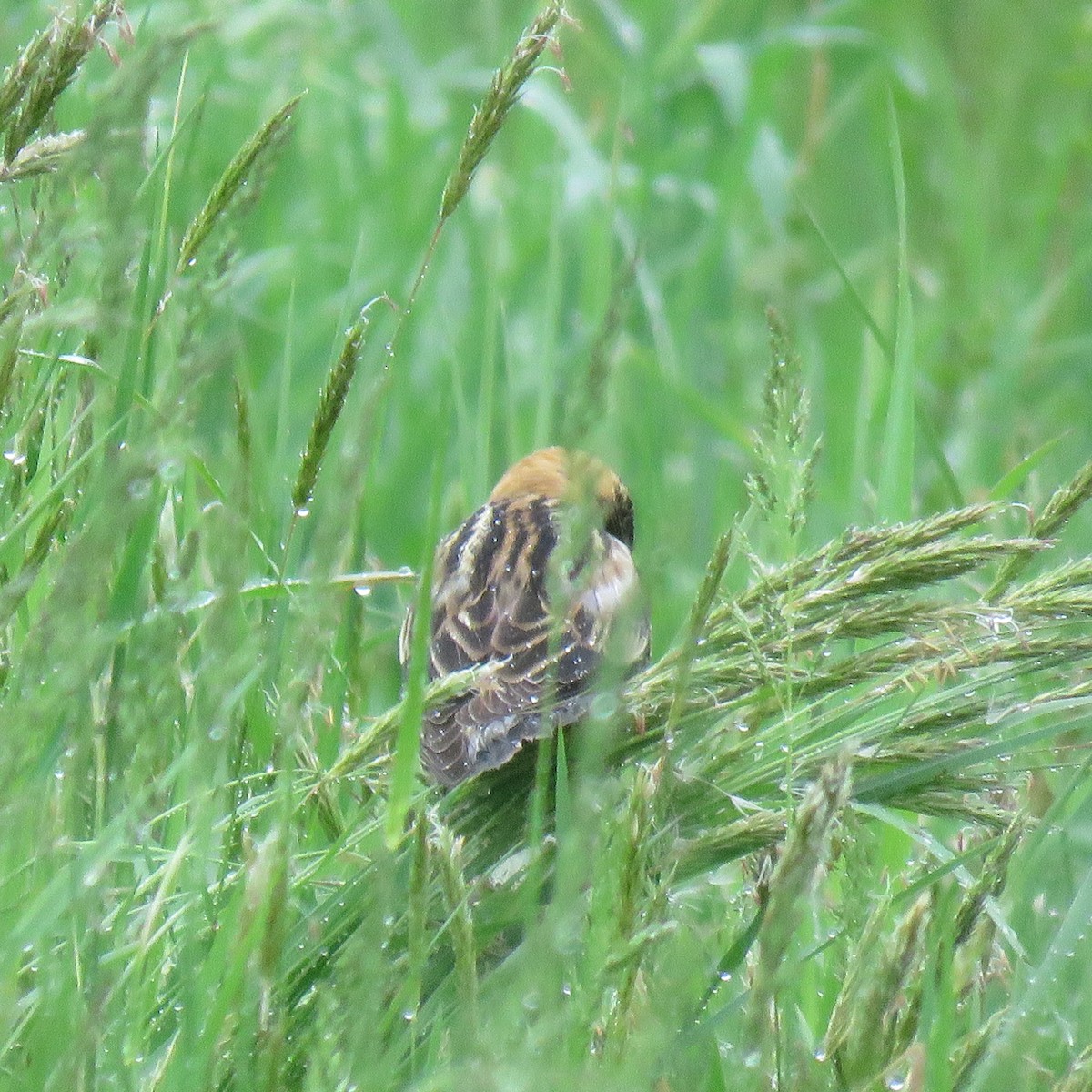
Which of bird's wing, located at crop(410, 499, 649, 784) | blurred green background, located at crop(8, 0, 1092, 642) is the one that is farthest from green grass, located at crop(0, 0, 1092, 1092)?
blurred green background, located at crop(8, 0, 1092, 642)

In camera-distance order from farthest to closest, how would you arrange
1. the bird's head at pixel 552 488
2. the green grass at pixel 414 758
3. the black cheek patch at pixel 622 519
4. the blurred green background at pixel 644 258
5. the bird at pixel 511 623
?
the blurred green background at pixel 644 258 < the black cheek patch at pixel 622 519 < the bird's head at pixel 552 488 < the bird at pixel 511 623 < the green grass at pixel 414 758

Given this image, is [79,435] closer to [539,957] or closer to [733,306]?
[539,957]

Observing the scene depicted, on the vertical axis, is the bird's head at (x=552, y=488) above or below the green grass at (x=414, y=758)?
below

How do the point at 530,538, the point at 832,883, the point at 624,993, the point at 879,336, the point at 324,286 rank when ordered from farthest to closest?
the point at 324,286
the point at 530,538
the point at 832,883
the point at 879,336
the point at 624,993

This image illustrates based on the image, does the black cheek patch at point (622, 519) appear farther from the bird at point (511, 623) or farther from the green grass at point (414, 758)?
the green grass at point (414, 758)

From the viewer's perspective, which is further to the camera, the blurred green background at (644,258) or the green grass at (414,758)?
the blurred green background at (644,258)

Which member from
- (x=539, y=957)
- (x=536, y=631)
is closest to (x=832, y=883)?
(x=536, y=631)

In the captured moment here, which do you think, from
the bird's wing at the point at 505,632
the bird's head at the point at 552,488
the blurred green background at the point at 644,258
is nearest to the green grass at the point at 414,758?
the bird's wing at the point at 505,632

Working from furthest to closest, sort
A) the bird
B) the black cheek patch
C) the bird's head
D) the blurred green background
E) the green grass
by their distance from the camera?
the blurred green background → the black cheek patch → the bird's head → the bird → the green grass

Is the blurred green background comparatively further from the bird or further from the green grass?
the green grass
